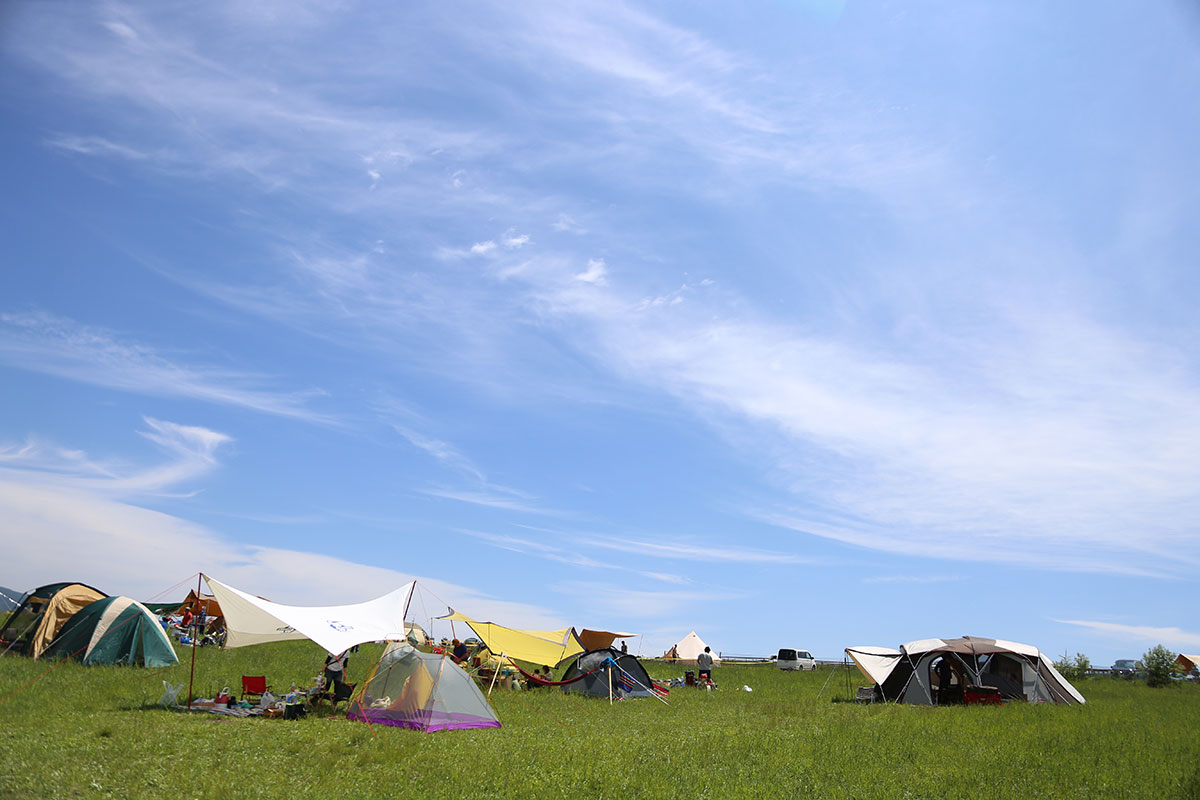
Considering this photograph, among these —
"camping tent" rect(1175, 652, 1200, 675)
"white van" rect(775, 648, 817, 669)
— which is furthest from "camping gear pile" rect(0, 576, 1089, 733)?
"camping tent" rect(1175, 652, 1200, 675)

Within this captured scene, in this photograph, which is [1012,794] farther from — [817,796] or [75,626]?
[75,626]

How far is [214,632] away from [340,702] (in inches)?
845

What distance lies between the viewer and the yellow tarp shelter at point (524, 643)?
29234 millimetres

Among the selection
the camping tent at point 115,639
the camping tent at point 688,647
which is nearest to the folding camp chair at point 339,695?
the camping tent at point 115,639

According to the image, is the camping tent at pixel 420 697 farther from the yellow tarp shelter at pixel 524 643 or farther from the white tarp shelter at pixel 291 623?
the yellow tarp shelter at pixel 524 643

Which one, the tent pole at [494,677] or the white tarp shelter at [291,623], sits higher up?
the white tarp shelter at [291,623]

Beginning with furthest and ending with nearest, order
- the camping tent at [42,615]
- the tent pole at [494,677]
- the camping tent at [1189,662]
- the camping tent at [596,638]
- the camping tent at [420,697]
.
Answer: the camping tent at [1189,662] → the camping tent at [596,638] → the camping tent at [42,615] → the tent pole at [494,677] → the camping tent at [420,697]

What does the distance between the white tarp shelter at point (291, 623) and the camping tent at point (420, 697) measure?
1167 mm

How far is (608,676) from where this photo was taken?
2836 centimetres

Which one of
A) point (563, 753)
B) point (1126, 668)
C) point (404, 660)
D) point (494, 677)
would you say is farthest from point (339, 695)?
point (1126, 668)

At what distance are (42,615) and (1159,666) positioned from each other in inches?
2514

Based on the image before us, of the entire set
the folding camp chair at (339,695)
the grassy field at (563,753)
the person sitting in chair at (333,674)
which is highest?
the person sitting in chair at (333,674)

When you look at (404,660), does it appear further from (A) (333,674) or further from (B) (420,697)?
(A) (333,674)

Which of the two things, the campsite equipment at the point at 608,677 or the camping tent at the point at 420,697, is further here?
the campsite equipment at the point at 608,677
